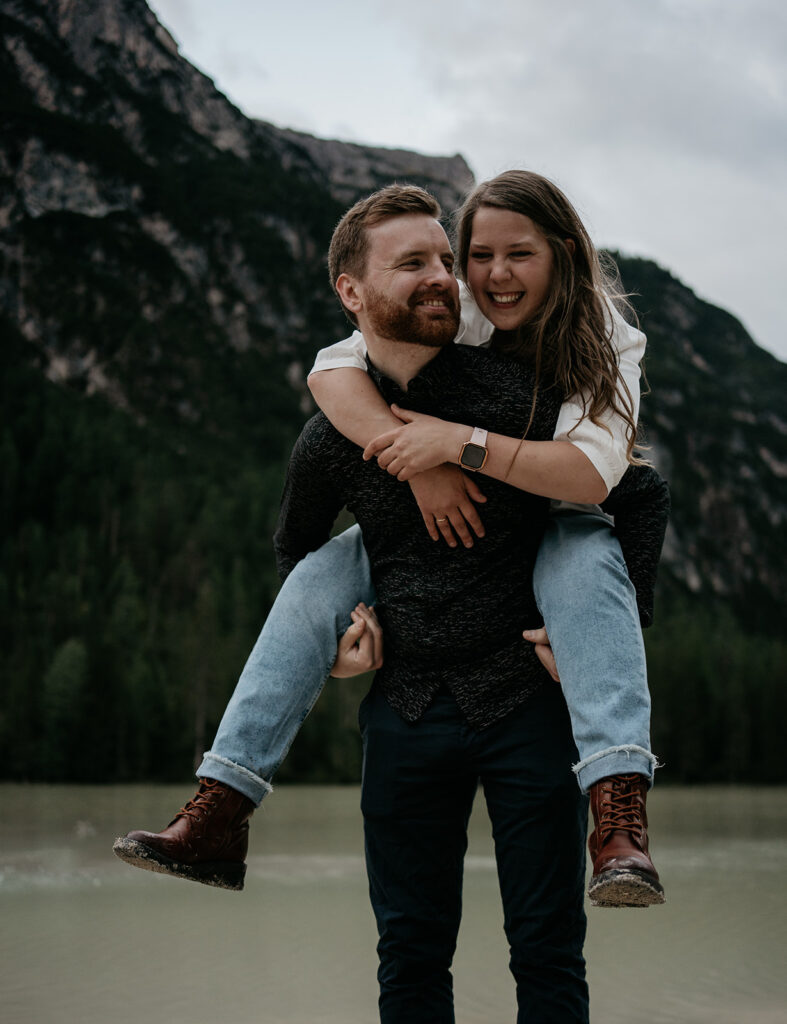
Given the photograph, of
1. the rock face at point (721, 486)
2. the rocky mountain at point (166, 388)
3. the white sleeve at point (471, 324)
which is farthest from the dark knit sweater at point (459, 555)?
the rock face at point (721, 486)

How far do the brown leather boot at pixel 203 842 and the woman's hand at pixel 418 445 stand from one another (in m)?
0.84

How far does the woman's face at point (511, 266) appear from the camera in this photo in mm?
2686

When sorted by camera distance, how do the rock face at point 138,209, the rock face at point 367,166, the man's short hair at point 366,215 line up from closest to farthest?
the man's short hair at point 366,215
the rock face at point 138,209
the rock face at point 367,166

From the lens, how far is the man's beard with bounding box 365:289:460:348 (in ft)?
8.54

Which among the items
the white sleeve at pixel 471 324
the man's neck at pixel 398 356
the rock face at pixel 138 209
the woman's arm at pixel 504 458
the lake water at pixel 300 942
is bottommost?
the lake water at pixel 300 942

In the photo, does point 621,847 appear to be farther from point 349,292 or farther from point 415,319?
point 349,292

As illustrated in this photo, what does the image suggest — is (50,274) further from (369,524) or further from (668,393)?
(369,524)

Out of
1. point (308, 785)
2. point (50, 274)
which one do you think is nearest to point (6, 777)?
point (308, 785)

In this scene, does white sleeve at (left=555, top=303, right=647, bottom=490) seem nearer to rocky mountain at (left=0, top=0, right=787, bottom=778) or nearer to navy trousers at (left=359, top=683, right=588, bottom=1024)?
navy trousers at (left=359, top=683, right=588, bottom=1024)

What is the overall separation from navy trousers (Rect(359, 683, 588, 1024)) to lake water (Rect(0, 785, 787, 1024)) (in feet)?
Answer: 18.0

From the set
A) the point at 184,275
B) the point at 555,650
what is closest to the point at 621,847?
the point at 555,650

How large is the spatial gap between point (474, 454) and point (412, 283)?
1.40ft

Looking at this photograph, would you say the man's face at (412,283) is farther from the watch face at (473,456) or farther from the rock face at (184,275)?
the rock face at (184,275)

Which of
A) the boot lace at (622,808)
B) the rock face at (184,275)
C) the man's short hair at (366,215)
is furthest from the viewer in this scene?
the rock face at (184,275)
